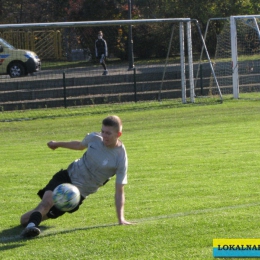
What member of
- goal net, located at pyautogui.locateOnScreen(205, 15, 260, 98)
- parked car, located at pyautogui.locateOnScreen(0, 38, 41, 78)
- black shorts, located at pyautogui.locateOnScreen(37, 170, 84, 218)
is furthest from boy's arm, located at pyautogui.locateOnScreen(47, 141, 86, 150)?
goal net, located at pyautogui.locateOnScreen(205, 15, 260, 98)

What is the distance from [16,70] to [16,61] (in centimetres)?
34

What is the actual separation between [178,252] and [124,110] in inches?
682

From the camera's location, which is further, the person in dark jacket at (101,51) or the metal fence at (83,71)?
the person in dark jacket at (101,51)

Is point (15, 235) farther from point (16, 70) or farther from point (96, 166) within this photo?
point (16, 70)

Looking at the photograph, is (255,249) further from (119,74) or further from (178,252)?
(119,74)

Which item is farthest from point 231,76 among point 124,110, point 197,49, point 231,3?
point 231,3

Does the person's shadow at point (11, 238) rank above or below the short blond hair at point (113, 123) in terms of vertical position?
below

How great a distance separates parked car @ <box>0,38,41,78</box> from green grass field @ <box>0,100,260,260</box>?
5.67 metres

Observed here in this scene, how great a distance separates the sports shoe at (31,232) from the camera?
7535 mm

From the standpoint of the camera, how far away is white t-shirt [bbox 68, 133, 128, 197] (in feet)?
26.4

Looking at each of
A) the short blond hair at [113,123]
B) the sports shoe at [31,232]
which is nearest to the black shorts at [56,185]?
the sports shoe at [31,232]

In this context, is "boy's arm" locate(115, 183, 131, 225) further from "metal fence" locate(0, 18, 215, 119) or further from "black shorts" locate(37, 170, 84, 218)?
"metal fence" locate(0, 18, 215, 119)

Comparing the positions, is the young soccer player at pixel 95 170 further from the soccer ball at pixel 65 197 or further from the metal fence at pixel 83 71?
the metal fence at pixel 83 71

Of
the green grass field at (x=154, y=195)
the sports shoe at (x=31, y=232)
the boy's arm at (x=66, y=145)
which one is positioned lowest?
the green grass field at (x=154, y=195)
